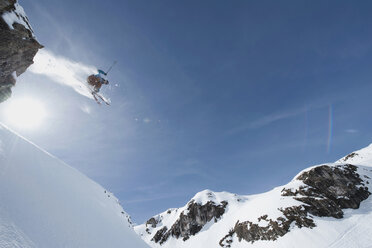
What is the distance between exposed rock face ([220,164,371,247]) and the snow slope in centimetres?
5617

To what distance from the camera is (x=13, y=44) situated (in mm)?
11969

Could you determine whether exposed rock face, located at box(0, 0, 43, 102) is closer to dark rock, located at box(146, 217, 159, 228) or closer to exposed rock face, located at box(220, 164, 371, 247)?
exposed rock face, located at box(220, 164, 371, 247)

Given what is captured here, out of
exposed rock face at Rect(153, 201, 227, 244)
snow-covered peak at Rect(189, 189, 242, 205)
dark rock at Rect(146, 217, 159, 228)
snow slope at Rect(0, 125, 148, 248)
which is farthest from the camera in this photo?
dark rock at Rect(146, 217, 159, 228)

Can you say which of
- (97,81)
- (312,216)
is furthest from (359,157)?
(97,81)

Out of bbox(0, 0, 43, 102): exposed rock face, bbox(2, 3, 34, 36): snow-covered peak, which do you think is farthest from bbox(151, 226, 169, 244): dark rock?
bbox(2, 3, 34, 36): snow-covered peak

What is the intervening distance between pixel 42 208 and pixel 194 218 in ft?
342

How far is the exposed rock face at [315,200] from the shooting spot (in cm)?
5144

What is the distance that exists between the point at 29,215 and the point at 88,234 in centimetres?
306

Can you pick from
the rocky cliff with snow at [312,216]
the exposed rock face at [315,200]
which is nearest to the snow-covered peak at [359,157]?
the rocky cliff with snow at [312,216]

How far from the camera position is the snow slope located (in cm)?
596

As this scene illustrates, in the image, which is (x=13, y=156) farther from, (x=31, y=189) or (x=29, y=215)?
(x=29, y=215)

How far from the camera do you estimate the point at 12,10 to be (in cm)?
1135

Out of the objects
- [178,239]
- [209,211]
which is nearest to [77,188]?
[209,211]

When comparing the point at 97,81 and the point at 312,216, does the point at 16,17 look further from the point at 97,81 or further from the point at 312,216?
the point at 312,216
